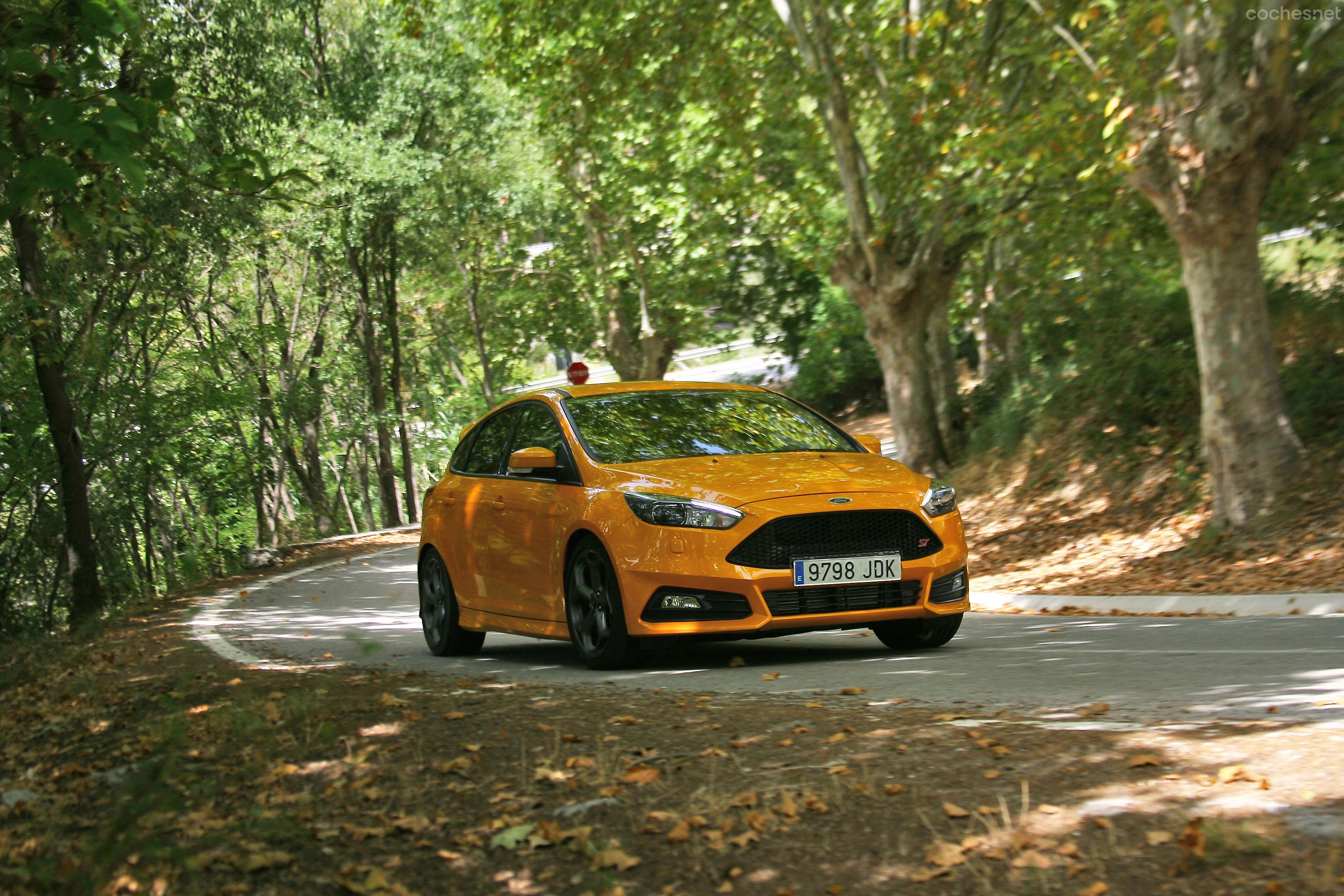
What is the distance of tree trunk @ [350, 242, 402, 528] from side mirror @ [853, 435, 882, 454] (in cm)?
2573

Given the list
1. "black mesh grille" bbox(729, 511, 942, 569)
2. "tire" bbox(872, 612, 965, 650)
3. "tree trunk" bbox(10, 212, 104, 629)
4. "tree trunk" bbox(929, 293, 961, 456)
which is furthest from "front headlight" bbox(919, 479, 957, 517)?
"tree trunk" bbox(929, 293, 961, 456)

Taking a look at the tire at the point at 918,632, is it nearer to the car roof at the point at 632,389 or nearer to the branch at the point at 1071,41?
the car roof at the point at 632,389

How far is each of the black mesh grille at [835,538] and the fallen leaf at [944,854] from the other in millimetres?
3889

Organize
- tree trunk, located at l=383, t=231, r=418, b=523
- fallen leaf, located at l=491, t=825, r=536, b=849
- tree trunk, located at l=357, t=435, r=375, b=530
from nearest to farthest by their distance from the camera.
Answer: fallen leaf, located at l=491, t=825, r=536, b=849, tree trunk, located at l=383, t=231, r=418, b=523, tree trunk, located at l=357, t=435, r=375, b=530

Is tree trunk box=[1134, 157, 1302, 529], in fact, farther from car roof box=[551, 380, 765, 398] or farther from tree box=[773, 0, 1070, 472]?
car roof box=[551, 380, 765, 398]

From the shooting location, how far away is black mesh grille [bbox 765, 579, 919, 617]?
7691 millimetres

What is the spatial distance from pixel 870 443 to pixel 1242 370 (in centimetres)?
592

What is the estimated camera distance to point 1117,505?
55.1 feet

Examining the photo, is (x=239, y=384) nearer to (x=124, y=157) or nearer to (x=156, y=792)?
A: (x=124, y=157)

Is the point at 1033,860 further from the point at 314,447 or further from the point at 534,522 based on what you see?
the point at 314,447

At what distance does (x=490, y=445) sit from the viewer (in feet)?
32.6

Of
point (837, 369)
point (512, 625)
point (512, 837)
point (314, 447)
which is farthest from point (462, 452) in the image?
point (837, 369)

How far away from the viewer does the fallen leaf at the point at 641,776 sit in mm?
4672

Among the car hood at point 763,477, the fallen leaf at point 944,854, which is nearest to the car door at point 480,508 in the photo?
the car hood at point 763,477
